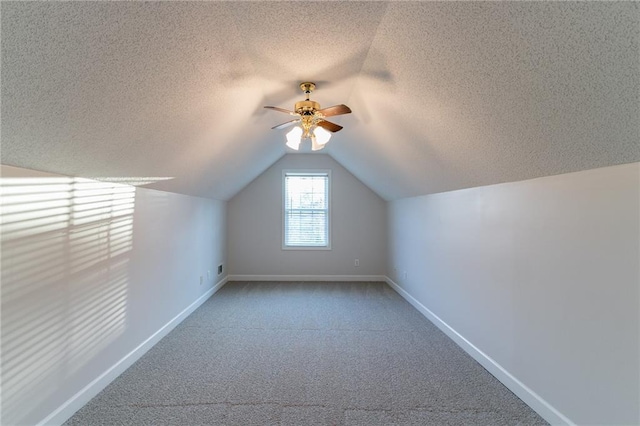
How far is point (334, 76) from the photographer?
243cm

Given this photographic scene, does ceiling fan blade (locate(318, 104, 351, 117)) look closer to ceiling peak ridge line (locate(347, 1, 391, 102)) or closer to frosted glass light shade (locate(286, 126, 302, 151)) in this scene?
frosted glass light shade (locate(286, 126, 302, 151))

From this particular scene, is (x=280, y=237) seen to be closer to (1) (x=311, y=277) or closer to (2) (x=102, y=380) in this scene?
(1) (x=311, y=277)

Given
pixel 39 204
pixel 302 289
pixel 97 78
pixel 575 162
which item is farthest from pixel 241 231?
pixel 575 162

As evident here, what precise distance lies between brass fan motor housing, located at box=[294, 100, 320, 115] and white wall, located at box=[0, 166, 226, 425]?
166 centimetres

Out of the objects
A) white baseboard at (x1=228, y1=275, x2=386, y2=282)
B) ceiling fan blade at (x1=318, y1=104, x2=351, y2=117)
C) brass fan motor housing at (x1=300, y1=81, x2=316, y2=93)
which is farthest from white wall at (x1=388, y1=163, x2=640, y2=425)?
white baseboard at (x1=228, y1=275, x2=386, y2=282)

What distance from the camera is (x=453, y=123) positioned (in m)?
2.10

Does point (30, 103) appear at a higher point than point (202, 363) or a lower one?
higher

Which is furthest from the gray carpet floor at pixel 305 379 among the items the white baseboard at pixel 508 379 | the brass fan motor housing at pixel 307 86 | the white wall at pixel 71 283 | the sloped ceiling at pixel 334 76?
the brass fan motor housing at pixel 307 86

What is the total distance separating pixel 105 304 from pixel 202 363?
928 mm

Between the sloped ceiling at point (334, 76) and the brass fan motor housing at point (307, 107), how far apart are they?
235mm

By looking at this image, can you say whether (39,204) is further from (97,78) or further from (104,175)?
(97,78)

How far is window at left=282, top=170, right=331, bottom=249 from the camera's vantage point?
5.78 metres

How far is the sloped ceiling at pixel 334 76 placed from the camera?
3.92 feet

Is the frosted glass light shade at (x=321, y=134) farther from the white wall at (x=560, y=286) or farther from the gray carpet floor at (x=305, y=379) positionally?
the gray carpet floor at (x=305, y=379)
